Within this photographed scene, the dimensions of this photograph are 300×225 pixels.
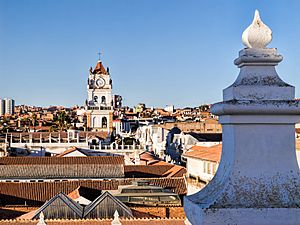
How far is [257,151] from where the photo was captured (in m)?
3.04

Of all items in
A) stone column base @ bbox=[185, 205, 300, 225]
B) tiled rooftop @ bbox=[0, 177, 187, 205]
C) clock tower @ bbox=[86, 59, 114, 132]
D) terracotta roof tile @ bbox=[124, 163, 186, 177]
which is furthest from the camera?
clock tower @ bbox=[86, 59, 114, 132]

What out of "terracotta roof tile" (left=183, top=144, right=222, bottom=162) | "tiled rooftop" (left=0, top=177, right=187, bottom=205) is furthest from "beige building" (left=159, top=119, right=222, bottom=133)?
"terracotta roof tile" (left=183, top=144, right=222, bottom=162)

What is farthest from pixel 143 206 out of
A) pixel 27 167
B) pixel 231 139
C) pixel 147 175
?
pixel 231 139

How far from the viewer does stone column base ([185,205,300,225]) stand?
9.44 ft

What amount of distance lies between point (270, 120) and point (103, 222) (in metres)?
14.5

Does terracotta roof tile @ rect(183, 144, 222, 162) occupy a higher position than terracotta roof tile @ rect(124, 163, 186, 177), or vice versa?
terracotta roof tile @ rect(183, 144, 222, 162)

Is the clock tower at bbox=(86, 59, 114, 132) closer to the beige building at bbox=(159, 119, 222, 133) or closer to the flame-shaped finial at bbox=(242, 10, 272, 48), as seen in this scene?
the beige building at bbox=(159, 119, 222, 133)

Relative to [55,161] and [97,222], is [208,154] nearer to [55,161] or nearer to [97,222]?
[97,222]

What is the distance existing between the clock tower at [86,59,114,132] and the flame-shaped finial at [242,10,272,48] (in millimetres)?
76391

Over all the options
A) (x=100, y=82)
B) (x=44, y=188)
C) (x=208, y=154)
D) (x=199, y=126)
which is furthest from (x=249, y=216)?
(x=100, y=82)

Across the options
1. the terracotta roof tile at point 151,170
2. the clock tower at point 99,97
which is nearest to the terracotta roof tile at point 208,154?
the terracotta roof tile at point 151,170

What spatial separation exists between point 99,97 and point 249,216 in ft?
255

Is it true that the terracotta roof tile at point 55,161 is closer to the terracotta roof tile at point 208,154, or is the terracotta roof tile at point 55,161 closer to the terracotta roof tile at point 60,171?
the terracotta roof tile at point 60,171

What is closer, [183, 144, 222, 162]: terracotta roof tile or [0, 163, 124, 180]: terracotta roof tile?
[183, 144, 222, 162]: terracotta roof tile
